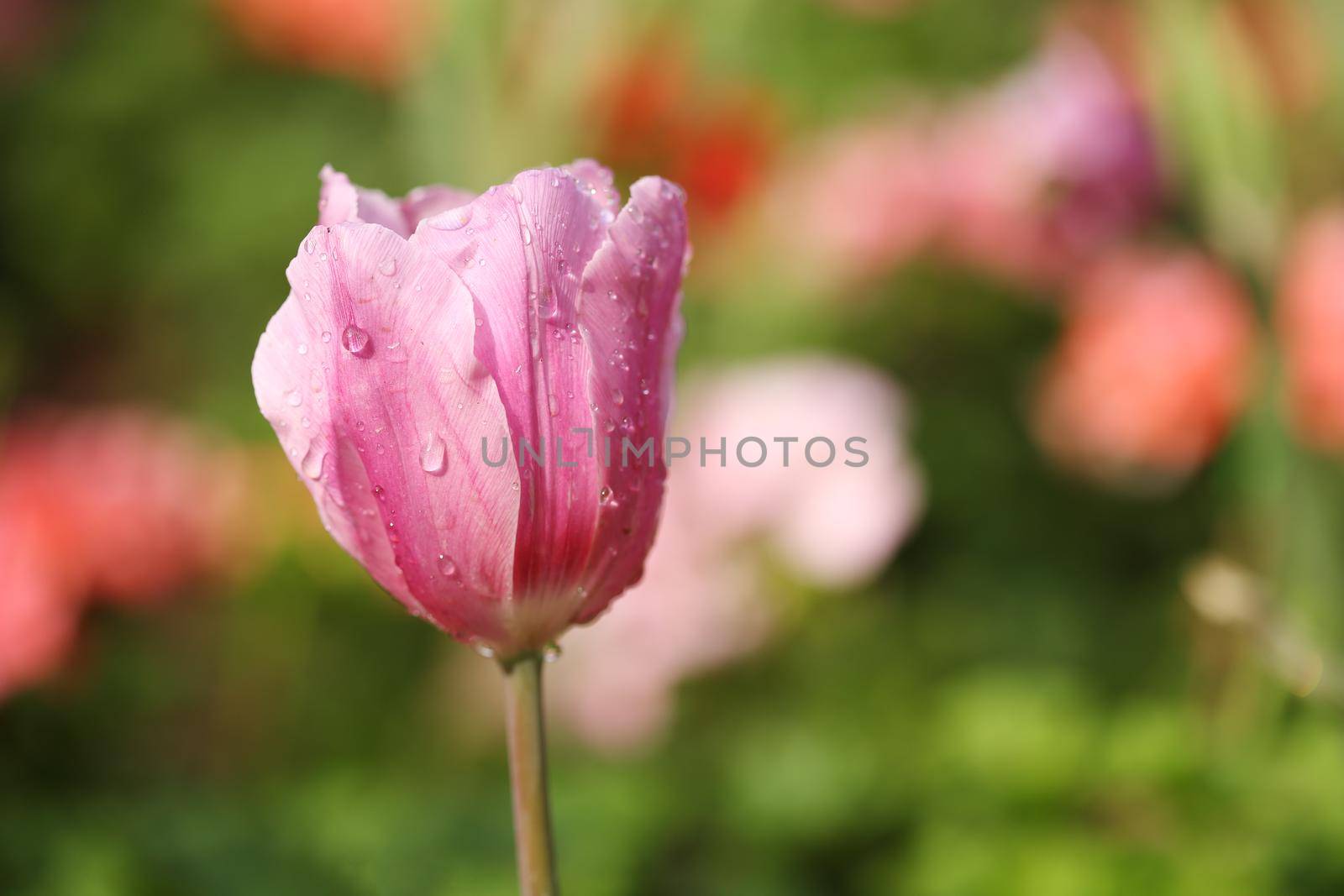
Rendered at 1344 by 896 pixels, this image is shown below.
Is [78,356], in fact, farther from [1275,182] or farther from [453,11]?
[1275,182]

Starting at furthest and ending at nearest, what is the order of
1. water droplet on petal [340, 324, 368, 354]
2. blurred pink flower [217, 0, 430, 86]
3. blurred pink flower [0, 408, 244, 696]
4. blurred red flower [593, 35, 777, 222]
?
blurred pink flower [217, 0, 430, 86] < blurred red flower [593, 35, 777, 222] < blurred pink flower [0, 408, 244, 696] < water droplet on petal [340, 324, 368, 354]

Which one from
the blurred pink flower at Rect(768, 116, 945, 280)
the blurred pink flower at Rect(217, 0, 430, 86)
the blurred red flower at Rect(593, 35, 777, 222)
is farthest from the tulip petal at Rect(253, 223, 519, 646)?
the blurred pink flower at Rect(217, 0, 430, 86)

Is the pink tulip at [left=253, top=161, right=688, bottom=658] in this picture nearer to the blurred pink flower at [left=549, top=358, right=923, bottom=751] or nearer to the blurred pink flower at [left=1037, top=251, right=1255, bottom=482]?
the blurred pink flower at [left=549, top=358, right=923, bottom=751]

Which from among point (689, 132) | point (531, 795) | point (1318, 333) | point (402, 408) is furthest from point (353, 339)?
point (689, 132)

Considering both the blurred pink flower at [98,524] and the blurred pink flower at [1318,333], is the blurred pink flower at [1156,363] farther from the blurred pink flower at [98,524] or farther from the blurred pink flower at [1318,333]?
the blurred pink flower at [98,524]

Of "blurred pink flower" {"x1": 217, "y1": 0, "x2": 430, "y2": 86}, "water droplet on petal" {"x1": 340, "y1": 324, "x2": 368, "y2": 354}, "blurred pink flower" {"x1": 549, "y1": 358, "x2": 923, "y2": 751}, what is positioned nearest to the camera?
"water droplet on petal" {"x1": 340, "y1": 324, "x2": 368, "y2": 354}

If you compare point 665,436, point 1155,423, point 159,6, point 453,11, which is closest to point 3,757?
point 453,11

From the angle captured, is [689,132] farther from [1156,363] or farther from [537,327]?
[537,327]
